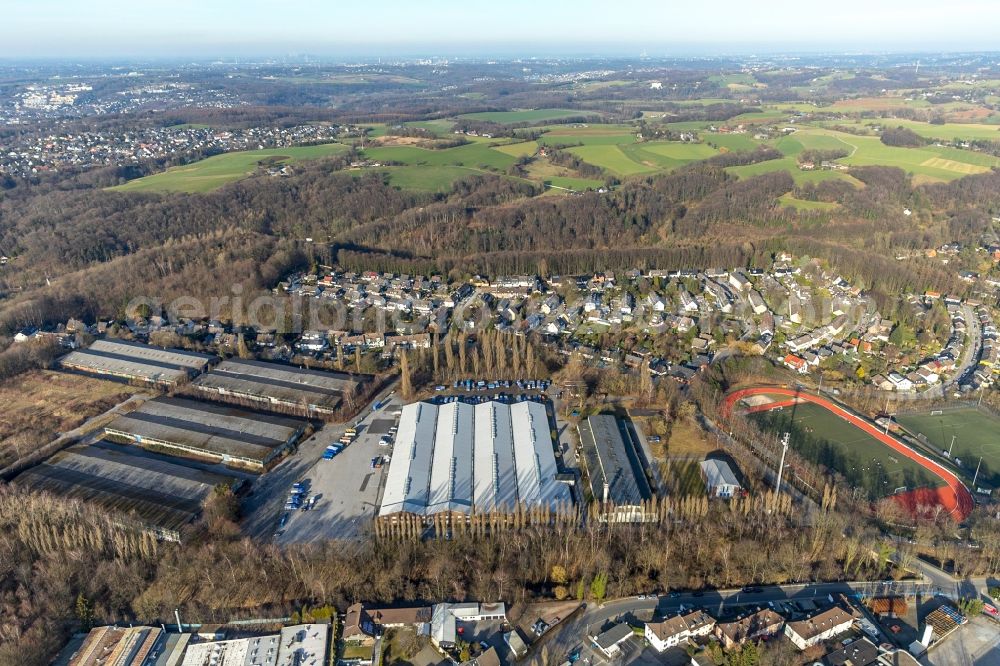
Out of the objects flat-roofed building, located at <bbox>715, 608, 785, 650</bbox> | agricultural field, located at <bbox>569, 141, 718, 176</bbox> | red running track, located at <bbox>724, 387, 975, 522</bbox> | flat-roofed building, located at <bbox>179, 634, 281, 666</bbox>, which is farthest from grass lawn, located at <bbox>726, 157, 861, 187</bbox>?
flat-roofed building, located at <bbox>179, 634, 281, 666</bbox>

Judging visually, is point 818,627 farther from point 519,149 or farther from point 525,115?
point 525,115

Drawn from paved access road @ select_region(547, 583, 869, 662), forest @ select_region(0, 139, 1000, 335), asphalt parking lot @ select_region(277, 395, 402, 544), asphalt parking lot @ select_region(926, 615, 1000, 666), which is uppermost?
forest @ select_region(0, 139, 1000, 335)

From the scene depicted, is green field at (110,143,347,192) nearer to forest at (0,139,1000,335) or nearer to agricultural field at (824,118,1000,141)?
forest at (0,139,1000,335)

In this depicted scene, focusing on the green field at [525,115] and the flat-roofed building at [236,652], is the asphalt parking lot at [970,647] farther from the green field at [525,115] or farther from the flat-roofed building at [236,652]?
the green field at [525,115]

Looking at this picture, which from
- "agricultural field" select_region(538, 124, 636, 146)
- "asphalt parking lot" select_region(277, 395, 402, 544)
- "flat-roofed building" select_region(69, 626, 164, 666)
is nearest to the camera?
"flat-roofed building" select_region(69, 626, 164, 666)

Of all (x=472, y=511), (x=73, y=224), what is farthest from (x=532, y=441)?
(x=73, y=224)

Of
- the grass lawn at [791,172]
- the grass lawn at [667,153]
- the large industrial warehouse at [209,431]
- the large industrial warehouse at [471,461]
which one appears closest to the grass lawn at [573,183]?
the grass lawn at [667,153]
